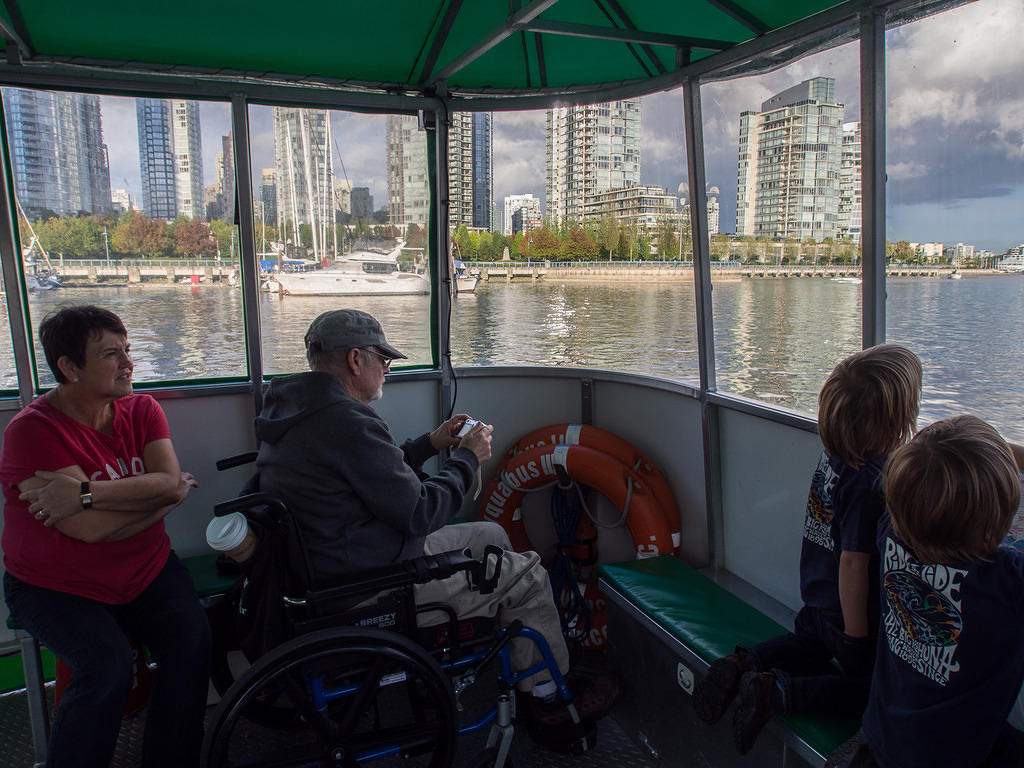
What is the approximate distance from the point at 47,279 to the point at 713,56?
2.45 m

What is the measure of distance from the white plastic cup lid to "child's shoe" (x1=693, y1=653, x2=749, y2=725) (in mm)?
1114

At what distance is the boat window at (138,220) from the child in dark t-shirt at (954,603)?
2.39m

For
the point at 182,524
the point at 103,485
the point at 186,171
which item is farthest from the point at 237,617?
the point at 186,171

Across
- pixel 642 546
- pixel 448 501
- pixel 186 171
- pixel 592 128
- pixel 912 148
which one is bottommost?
pixel 642 546

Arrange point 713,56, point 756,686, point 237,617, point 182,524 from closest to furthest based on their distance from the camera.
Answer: point 756,686 → point 237,617 → point 713,56 → point 182,524

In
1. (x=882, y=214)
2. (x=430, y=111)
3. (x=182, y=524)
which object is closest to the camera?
(x=882, y=214)

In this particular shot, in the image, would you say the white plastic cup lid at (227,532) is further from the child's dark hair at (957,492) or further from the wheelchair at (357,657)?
the child's dark hair at (957,492)

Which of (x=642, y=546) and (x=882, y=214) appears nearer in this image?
(x=882, y=214)

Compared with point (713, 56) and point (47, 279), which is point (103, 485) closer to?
point (47, 279)

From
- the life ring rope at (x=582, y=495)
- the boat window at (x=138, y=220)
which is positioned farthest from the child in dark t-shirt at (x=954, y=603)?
the boat window at (x=138, y=220)

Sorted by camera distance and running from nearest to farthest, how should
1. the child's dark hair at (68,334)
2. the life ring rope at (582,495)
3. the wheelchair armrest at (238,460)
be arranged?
the child's dark hair at (68,334) < the wheelchair armrest at (238,460) < the life ring rope at (582,495)

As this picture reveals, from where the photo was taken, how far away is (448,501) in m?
1.76

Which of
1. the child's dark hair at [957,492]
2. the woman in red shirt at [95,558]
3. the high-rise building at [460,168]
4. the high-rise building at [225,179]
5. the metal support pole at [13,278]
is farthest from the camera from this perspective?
the high-rise building at [460,168]

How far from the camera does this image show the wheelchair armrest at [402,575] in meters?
1.58
